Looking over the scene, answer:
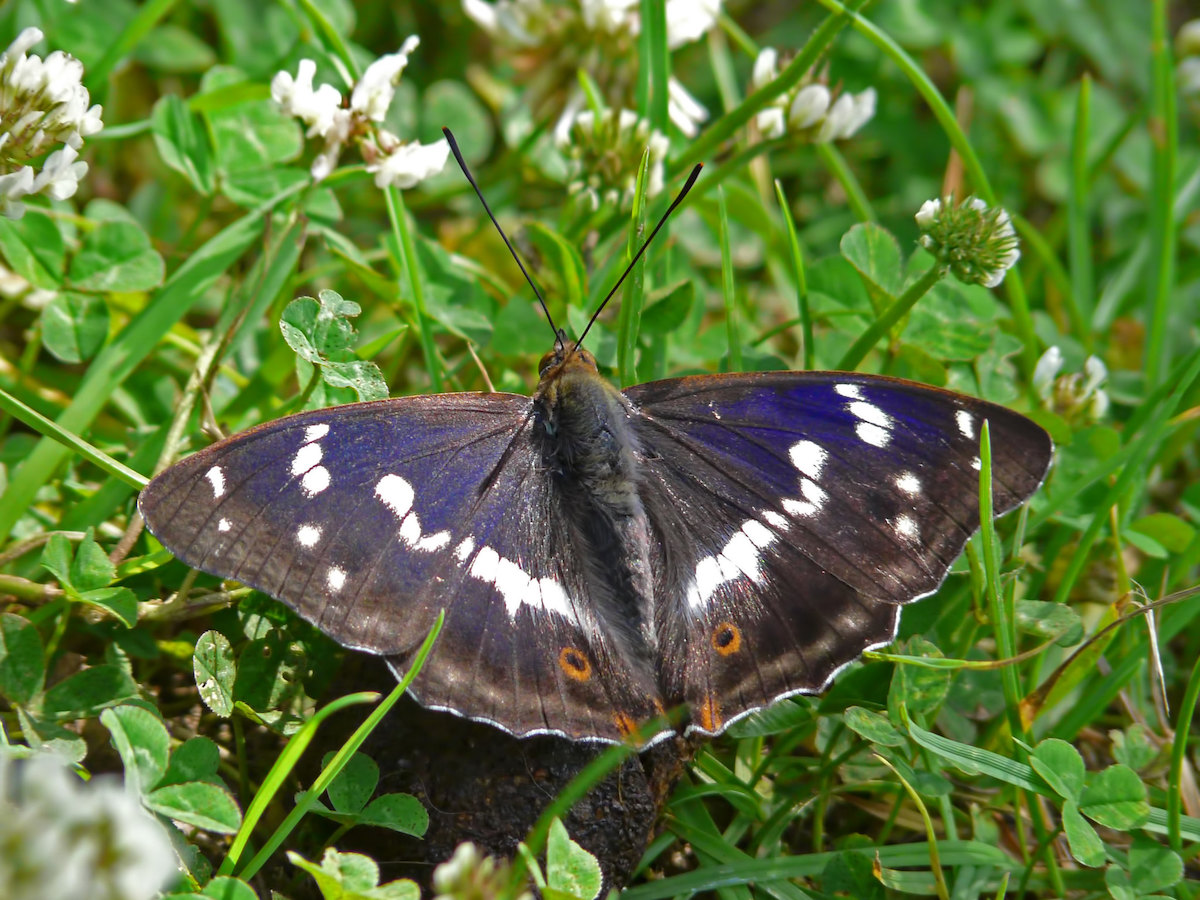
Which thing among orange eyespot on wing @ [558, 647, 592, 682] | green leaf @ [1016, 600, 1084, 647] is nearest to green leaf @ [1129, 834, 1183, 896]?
green leaf @ [1016, 600, 1084, 647]

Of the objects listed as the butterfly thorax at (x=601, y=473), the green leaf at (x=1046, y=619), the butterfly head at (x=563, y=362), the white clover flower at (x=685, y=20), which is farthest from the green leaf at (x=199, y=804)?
the white clover flower at (x=685, y=20)

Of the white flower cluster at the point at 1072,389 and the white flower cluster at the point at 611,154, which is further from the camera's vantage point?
the white flower cluster at the point at 611,154

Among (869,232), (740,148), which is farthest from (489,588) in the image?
(740,148)

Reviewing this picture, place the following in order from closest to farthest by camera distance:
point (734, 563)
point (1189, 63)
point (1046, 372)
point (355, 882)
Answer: point (355, 882), point (734, 563), point (1046, 372), point (1189, 63)

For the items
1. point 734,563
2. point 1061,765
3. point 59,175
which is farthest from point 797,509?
point 59,175

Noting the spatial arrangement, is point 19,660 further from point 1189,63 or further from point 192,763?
point 1189,63

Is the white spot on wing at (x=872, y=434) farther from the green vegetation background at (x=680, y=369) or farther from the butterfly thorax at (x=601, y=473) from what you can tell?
the butterfly thorax at (x=601, y=473)
